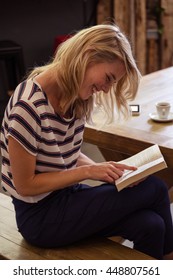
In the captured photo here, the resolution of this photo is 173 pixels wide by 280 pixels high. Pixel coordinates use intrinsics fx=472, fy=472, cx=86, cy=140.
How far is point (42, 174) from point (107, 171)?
222 mm

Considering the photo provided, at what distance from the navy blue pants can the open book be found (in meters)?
0.07

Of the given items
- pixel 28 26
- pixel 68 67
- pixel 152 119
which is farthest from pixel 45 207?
pixel 28 26

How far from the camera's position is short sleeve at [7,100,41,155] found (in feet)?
4.86

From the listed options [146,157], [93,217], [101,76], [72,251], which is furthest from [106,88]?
[72,251]

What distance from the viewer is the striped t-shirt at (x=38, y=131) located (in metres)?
1.49

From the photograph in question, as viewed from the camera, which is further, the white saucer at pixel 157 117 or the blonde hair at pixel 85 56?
the white saucer at pixel 157 117

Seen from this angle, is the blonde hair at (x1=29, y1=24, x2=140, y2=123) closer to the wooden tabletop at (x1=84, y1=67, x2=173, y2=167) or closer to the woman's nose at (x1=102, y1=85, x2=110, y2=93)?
the woman's nose at (x1=102, y1=85, x2=110, y2=93)

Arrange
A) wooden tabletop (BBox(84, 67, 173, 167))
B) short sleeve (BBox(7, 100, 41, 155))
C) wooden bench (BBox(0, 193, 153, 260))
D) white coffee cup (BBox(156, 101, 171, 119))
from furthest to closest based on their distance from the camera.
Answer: white coffee cup (BBox(156, 101, 171, 119)) < wooden tabletop (BBox(84, 67, 173, 167)) < wooden bench (BBox(0, 193, 153, 260)) < short sleeve (BBox(7, 100, 41, 155))

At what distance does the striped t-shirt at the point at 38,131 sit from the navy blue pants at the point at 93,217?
7 cm

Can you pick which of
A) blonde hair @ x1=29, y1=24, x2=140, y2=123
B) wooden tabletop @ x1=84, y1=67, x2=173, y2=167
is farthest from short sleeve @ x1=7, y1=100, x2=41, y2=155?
wooden tabletop @ x1=84, y1=67, x2=173, y2=167

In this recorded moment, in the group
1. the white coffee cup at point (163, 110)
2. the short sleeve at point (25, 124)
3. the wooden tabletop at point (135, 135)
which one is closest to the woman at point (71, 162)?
the short sleeve at point (25, 124)

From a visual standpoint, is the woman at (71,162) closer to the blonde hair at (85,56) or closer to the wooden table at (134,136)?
the blonde hair at (85,56)

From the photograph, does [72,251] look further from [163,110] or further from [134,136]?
[163,110]
